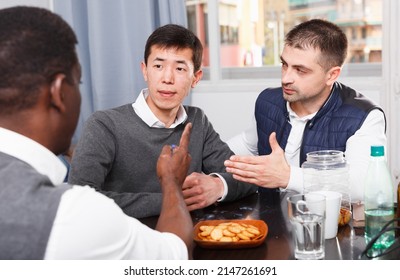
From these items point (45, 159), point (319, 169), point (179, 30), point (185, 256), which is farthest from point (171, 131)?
point (45, 159)

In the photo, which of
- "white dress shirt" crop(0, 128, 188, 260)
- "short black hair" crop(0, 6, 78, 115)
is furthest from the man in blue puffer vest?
"short black hair" crop(0, 6, 78, 115)

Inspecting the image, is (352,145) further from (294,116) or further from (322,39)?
(322,39)

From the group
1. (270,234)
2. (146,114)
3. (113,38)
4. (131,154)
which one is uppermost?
(113,38)

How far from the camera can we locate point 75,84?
0.82 metres

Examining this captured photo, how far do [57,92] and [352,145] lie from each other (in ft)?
3.49

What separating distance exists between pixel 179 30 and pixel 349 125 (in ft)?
1.95

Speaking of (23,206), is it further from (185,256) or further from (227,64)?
(227,64)

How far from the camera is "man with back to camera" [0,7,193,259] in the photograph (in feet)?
2.29

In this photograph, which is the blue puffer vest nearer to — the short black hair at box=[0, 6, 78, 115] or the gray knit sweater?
the gray knit sweater

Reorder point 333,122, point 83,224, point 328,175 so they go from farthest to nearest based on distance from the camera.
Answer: point 333,122 → point 328,175 → point 83,224

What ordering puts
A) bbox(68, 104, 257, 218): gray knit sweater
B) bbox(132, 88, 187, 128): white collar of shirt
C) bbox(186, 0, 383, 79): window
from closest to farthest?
1. bbox(68, 104, 257, 218): gray knit sweater
2. bbox(132, 88, 187, 128): white collar of shirt
3. bbox(186, 0, 383, 79): window

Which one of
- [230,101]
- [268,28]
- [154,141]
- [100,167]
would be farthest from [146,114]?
[268,28]

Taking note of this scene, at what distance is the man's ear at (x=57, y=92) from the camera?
2.55ft

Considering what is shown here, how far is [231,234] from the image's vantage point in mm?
1079
